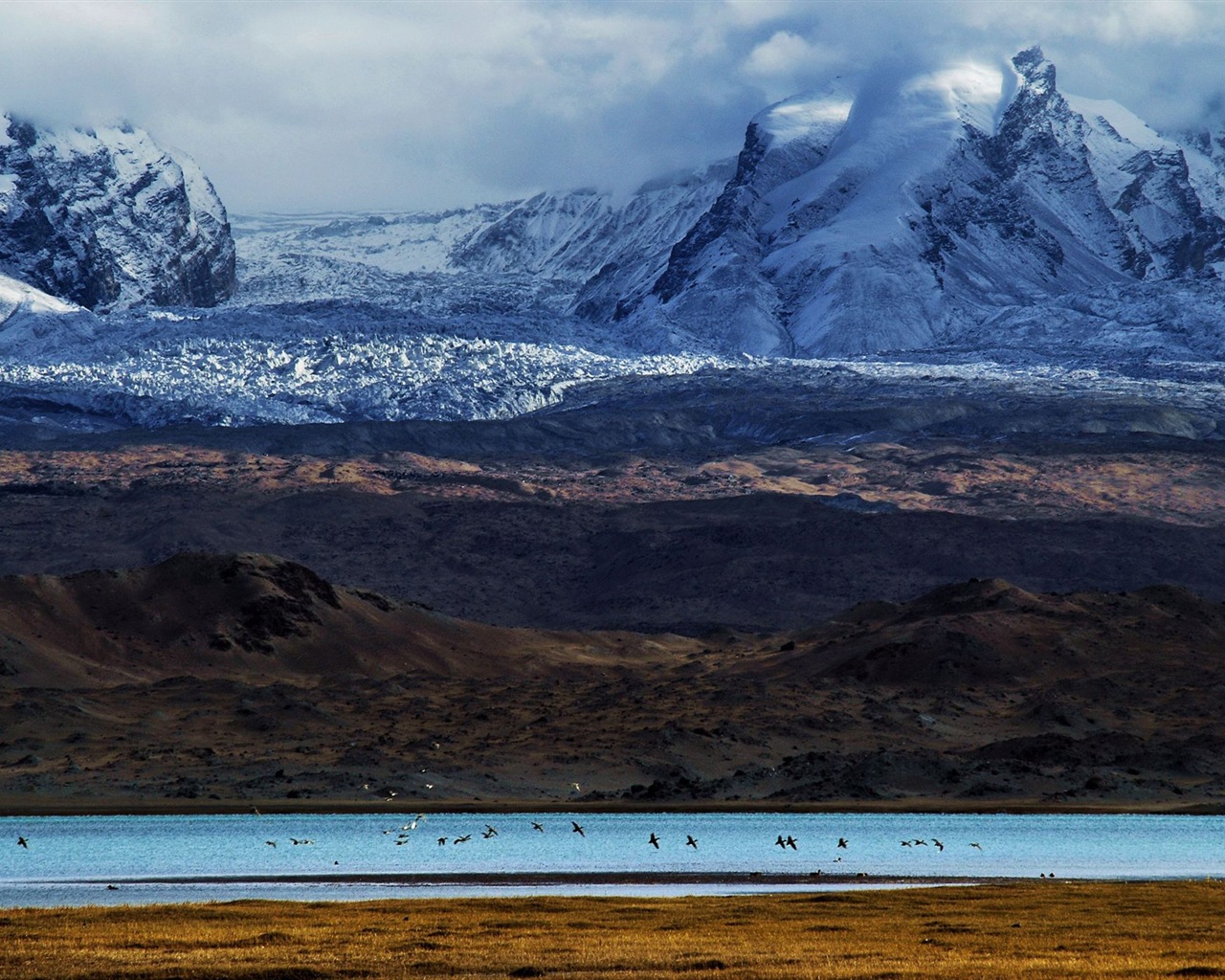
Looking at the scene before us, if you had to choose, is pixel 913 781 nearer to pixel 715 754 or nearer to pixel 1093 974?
pixel 715 754

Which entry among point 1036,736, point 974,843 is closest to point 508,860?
point 974,843

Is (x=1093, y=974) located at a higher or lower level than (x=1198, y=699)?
higher

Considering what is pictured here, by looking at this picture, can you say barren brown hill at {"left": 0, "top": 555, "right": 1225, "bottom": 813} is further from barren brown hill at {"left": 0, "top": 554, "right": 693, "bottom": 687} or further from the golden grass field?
the golden grass field

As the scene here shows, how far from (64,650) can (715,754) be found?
57.0m

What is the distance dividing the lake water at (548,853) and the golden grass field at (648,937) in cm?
935

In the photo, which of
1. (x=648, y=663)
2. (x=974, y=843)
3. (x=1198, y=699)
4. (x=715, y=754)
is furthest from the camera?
(x=648, y=663)

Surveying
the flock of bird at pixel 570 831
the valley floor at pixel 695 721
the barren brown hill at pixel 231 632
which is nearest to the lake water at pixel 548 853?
the flock of bird at pixel 570 831

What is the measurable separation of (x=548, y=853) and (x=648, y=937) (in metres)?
38.3

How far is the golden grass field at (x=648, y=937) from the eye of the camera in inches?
1629

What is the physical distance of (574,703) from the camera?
15788 cm

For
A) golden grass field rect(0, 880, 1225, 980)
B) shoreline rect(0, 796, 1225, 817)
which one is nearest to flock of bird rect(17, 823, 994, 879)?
shoreline rect(0, 796, 1225, 817)

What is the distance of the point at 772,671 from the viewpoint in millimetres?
174500

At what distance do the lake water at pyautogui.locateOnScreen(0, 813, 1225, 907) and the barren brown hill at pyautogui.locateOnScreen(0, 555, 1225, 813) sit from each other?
41.9 ft

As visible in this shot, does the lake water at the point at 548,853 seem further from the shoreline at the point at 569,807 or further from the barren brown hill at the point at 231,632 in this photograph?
the barren brown hill at the point at 231,632
